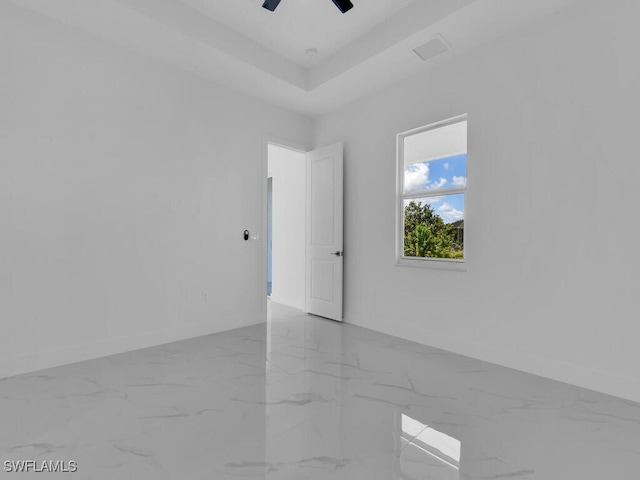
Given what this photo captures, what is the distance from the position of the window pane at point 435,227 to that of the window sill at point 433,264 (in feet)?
0.49

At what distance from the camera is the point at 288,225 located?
5.40 metres

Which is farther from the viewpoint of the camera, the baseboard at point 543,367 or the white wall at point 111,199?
the white wall at point 111,199

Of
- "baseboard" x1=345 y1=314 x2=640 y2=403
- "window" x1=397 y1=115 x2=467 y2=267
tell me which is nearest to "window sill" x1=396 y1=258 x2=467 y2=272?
"window" x1=397 y1=115 x2=467 y2=267

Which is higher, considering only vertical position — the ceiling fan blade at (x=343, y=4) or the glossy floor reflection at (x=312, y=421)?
the ceiling fan blade at (x=343, y=4)

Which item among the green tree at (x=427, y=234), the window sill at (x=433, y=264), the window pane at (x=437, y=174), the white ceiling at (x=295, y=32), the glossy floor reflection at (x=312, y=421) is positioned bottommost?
the glossy floor reflection at (x=312, y=421)

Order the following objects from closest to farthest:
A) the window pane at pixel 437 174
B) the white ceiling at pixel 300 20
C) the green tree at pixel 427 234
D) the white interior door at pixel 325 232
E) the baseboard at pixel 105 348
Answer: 1. the baseboard at pixel 105 348
2. the white ceiling at pixel 300 20
3. the window pane at pixel 437 174
4. the green tree at pixel 427 234
5. the white interior door at pixel 325 232

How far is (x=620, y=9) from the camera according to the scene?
2344 millimetres

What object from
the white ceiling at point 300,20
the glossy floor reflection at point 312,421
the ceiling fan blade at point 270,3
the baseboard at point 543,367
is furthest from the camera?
the white ceiling at point 300,20

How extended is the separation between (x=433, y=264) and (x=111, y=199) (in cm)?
324

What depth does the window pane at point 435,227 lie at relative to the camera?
3.42 meters

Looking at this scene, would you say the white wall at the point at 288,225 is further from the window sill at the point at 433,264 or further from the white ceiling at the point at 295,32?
the window sill at the point at 433,264

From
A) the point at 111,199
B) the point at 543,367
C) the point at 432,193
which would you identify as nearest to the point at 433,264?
the point at 432,193

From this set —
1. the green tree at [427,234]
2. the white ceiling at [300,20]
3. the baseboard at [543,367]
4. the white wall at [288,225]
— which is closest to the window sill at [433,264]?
the green tree at [427,234]

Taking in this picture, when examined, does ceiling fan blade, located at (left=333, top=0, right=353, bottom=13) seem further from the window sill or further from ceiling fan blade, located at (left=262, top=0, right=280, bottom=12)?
the window sill
